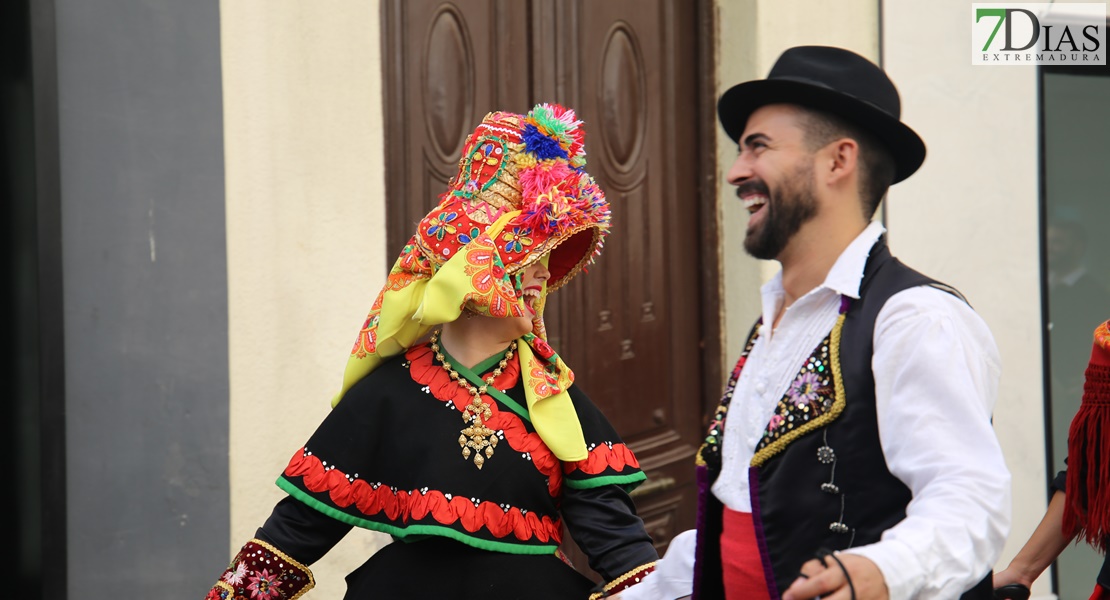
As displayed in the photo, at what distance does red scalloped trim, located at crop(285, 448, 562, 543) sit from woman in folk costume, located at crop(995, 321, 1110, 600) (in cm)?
126

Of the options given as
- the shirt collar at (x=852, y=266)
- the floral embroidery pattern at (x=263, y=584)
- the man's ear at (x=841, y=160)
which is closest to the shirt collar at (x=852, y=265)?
the shirt collar at (x=852, y=266)

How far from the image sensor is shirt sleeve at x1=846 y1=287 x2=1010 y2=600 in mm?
1874

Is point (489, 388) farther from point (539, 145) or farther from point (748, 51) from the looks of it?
point (748, 51)

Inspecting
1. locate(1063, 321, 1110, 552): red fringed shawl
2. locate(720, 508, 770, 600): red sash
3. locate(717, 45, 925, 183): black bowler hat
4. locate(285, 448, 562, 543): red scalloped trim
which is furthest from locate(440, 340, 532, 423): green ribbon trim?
locate(1063, 321, 1110, 552): red fringed shawl

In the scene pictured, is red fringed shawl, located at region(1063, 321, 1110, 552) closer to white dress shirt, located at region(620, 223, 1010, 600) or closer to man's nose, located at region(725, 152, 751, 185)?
white dress shirt, located at region(620, 223, 1010, 600)

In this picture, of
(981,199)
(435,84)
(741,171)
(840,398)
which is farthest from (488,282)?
(981,199)

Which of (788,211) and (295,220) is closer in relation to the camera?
(788,211)

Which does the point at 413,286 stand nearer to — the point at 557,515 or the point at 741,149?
the point at 557,515

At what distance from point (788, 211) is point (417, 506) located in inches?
46.7

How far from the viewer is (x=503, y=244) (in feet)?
10.1

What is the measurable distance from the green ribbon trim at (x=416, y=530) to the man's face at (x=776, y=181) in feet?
3.35

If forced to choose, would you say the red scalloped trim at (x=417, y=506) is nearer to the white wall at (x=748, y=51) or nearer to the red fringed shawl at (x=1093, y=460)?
the red fringed shawl at (x=1093, y=460)

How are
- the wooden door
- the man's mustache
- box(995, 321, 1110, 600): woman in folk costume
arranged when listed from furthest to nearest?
the wooden door → box(995, 321, 1110, 600): woman in folk costume → the man's mustache

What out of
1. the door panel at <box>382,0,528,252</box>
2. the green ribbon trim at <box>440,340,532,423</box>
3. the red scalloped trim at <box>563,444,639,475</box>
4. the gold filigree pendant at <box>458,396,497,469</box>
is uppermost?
the door panel at <box>382,0,528,252</box>
